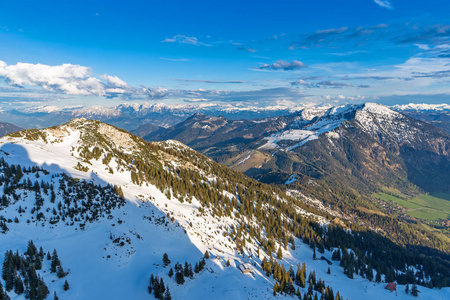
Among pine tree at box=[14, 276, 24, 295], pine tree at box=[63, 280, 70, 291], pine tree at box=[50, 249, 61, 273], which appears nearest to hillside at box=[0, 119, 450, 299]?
pine tree at box=[14, 276, 24, 295]

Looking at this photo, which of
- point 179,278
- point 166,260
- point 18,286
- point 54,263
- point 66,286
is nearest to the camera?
point 18,286

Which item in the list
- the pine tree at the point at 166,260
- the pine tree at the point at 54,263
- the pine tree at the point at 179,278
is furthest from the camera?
the pine tree at the point at 166,260

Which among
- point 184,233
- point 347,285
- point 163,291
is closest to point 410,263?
point 347,285

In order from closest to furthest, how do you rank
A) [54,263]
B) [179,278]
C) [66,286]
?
[66,286], [54,263], [179,278]

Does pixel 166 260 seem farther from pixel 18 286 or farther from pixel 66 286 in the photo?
pixel 18 286

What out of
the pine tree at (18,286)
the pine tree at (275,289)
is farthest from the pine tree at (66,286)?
the pine tree at (275,289)

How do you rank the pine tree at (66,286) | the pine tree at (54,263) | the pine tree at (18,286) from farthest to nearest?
the pine tree at (54,263) → the pine tree at (66,286) → the pine tree at (18,286)

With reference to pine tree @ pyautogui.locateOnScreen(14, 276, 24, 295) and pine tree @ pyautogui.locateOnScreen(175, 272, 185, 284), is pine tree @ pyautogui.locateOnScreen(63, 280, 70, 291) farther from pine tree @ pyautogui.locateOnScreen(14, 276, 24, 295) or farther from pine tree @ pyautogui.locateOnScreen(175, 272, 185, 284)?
pine tree @ pyautogui.locateOnScreen(175, 272, 185, 284)

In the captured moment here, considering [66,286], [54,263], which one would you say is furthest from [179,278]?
[54,263]

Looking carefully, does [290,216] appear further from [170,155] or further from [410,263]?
[170,155]

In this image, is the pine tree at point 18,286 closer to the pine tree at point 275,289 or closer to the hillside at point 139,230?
the hillside at point 139,230
